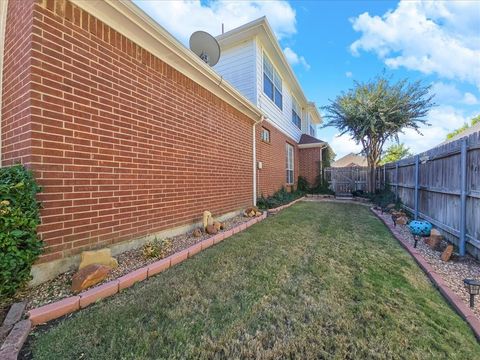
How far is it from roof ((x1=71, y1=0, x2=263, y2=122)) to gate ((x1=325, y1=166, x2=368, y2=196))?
11232mm

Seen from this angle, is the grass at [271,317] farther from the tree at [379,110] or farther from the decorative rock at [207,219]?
the tree at [379,110]

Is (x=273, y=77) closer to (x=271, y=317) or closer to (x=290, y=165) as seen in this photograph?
(x=290, y=165)

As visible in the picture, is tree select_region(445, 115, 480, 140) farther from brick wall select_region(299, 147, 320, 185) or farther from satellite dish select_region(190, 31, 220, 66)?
satellite dish select_region(190, 31, 220, 66)

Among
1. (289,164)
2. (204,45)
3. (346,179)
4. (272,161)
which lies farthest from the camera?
(346,179)

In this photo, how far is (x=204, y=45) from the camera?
6.27 m

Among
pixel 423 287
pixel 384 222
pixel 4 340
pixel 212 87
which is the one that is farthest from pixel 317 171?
pixel 4 340

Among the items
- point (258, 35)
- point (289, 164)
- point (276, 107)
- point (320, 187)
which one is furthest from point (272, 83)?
point (320, 187)

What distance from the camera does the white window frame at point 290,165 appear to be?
12053 mm

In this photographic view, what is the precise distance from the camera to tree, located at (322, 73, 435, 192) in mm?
11719

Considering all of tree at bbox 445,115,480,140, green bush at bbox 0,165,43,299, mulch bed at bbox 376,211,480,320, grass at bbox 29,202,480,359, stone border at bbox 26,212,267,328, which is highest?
tree at bbox 445,115,480,140

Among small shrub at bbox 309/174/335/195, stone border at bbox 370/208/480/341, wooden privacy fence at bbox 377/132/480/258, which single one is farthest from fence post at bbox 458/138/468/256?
small shrub at bbox 309/174/335/195

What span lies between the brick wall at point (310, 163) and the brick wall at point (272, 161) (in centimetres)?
286

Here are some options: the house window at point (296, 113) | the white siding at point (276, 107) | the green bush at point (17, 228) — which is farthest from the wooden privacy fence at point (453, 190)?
the house window at point (296, 113)

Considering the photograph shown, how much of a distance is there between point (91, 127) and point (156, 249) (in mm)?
1777
